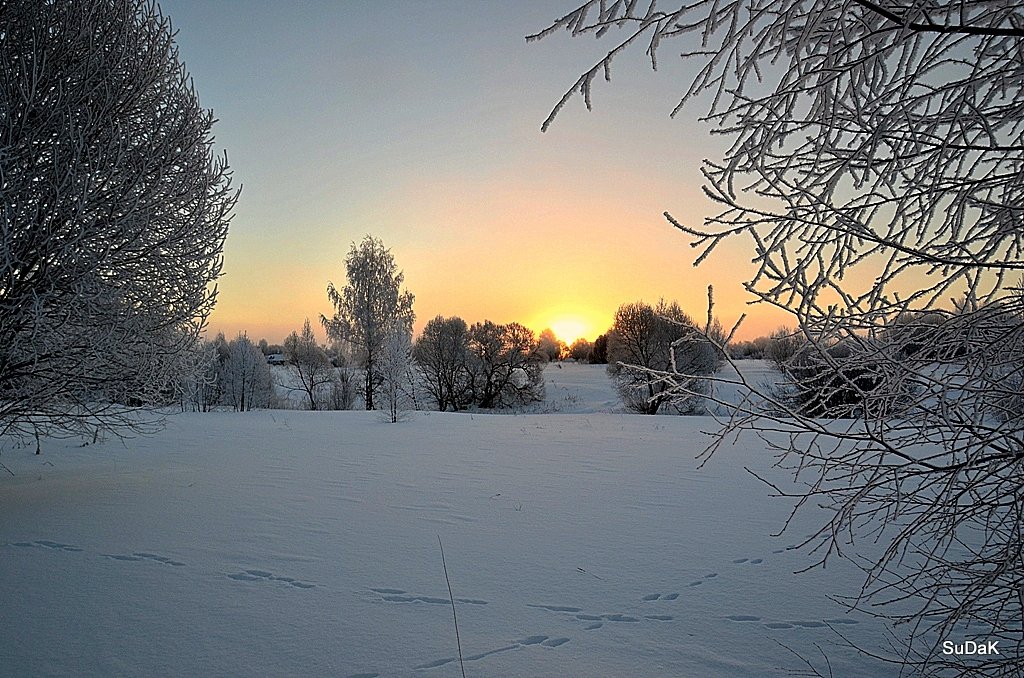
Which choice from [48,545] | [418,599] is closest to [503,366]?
[48,545]

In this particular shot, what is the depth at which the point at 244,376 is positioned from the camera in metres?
25.4

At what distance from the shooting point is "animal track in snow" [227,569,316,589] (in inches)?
130

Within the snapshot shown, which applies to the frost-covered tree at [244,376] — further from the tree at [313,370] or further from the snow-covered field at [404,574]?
the snow-covered field at [404,574]

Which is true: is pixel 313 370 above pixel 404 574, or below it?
above

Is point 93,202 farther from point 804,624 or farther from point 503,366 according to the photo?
point 503,366

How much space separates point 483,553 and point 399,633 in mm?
1156

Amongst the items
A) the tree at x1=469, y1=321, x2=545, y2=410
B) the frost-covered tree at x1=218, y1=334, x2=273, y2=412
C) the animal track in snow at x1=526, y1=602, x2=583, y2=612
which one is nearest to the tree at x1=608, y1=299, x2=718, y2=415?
the tree at x1=469, y1=321, x2=545, y2=410

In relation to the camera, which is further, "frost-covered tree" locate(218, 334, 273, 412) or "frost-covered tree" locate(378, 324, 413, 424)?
"frost-covered tree" locate(218, 334, 273, 412)

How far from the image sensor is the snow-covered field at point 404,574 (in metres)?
2.57

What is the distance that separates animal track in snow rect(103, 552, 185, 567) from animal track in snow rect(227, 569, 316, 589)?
46 centimetres

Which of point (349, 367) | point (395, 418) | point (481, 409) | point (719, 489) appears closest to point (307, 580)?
point (719, 489)

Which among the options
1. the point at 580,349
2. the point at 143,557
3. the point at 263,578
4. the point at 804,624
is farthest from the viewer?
the point at 580,349

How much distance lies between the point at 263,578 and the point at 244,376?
24424 mm

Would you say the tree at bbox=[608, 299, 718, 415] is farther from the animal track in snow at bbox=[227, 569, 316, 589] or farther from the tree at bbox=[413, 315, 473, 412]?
the animal track in snow at bbox=[227, 569, 316, 589]
